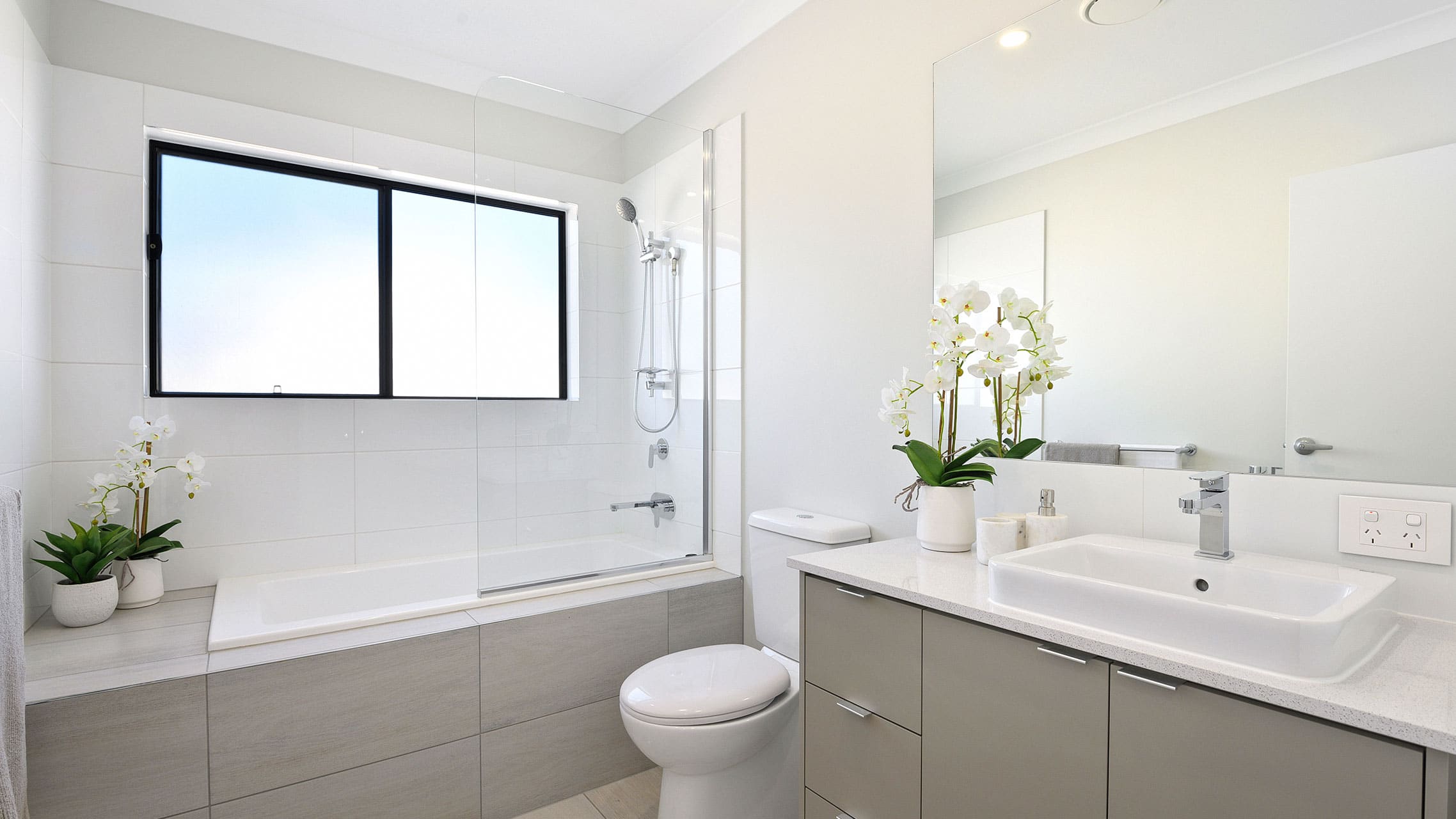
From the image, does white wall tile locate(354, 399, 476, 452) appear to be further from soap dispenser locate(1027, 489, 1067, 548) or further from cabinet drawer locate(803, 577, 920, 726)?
soap dispenser locate(1027, 489, 1067, 548)

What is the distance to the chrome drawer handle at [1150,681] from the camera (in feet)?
3.05

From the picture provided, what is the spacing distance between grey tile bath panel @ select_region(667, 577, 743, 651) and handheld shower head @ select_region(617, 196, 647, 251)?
1.26m

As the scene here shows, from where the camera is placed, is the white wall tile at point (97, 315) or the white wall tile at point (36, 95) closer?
the white wall tile at point (36, 95)

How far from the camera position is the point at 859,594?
142 centimetres

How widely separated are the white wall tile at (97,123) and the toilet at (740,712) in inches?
94.2

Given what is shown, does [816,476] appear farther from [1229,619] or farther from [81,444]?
[81,444]

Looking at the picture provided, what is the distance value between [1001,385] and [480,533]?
165 centimetres

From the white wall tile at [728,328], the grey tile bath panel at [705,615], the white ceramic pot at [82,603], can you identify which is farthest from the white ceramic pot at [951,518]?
the white ceramic pot at [82,603]

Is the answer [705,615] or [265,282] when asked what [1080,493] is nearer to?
[705,615]

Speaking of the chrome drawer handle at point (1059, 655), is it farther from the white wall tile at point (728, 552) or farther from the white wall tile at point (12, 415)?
the white wall tile at point (12, 415)

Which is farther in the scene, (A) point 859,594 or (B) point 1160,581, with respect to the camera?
(A) point 859,594

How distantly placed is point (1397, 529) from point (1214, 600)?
294 mm

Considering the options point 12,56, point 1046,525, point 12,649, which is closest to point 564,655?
point 12,649

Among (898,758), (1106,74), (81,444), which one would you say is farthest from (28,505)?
(1106,74)
